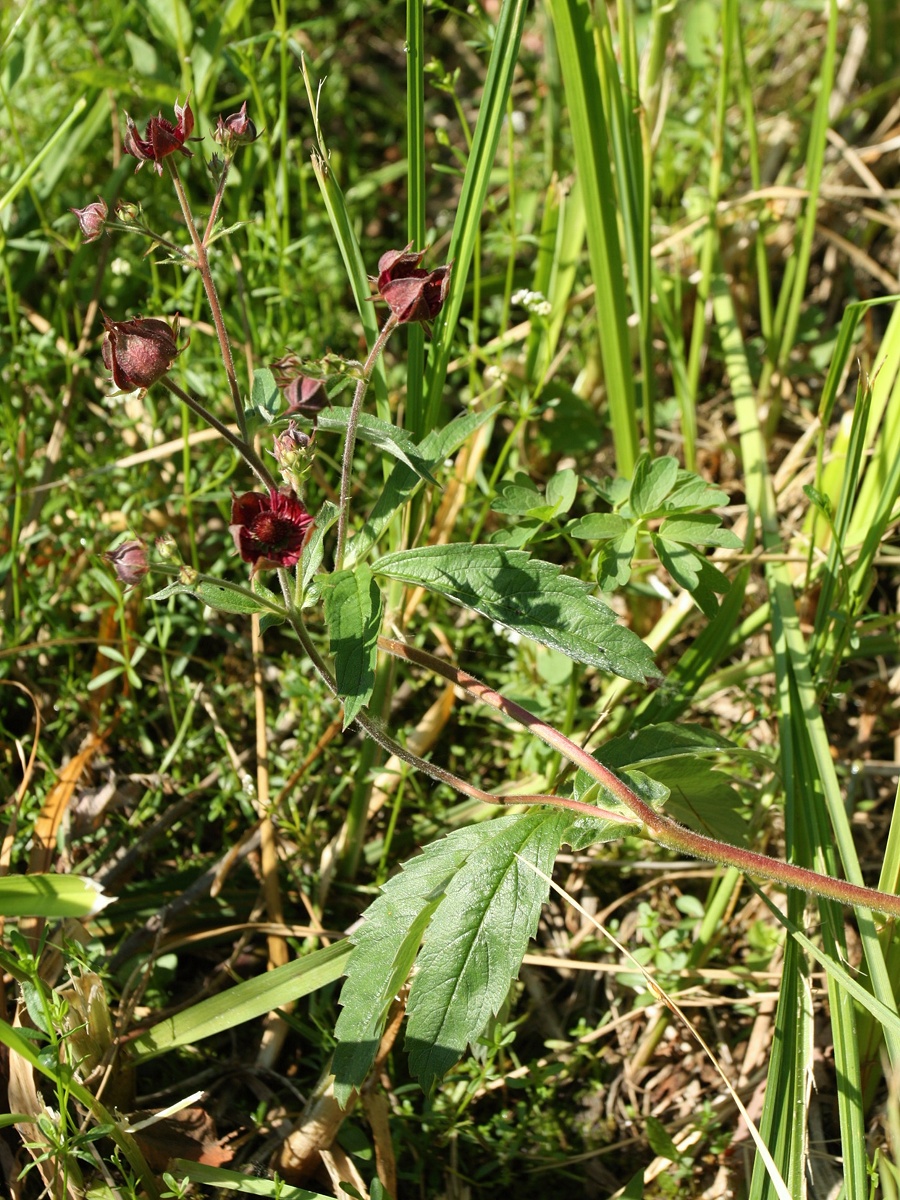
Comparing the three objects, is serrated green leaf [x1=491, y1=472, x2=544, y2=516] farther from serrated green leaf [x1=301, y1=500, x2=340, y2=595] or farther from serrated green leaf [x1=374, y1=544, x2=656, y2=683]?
serrated green leaf [x1=301, y1=500, x2=340, y2=595]

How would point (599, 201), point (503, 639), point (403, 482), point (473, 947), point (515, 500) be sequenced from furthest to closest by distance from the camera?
1. point (503, 639)
2. point (599, 201)
3. point (515, 500)
4. point (403, 482)
5. point (473, 947)

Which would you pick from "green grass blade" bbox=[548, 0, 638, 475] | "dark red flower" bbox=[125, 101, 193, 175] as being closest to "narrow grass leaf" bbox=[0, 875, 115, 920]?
"dark red flower" bbox=[125, 101, 193, 175]

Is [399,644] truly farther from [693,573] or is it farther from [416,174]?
[416,174]

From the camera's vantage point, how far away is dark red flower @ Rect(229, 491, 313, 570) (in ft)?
4.83

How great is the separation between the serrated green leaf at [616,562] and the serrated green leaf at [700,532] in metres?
0.06

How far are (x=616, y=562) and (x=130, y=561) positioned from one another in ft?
2.55

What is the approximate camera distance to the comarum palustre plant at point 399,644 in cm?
142

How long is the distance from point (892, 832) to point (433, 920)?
719 millimetres

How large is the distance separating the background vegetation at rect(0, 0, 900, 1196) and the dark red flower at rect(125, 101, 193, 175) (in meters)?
0.22

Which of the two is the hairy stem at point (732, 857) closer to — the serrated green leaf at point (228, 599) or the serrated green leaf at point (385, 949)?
the serrated green leaf at point (385, 949)

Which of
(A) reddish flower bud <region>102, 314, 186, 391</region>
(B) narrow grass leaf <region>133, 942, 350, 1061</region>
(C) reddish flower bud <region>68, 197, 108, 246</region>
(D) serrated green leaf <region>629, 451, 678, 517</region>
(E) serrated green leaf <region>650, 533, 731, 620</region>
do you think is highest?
(C) reddish flower bud <region>68, 197, 108, 246</region>

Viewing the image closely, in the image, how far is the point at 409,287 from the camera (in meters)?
1.45

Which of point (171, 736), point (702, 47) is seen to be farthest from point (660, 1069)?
point (702, 47)

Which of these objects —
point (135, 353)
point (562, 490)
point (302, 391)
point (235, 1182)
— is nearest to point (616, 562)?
point (562, 490)
